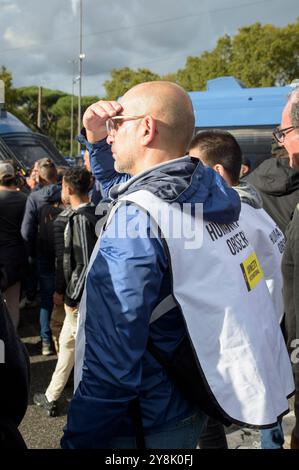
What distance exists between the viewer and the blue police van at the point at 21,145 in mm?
9263

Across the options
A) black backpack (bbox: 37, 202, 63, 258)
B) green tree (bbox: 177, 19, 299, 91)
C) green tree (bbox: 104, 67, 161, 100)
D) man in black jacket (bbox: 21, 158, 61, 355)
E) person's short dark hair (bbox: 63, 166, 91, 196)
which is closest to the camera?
person's short dark hair (bbox: 63, 166, 91, 196)

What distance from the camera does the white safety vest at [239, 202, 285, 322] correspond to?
2.21 metres

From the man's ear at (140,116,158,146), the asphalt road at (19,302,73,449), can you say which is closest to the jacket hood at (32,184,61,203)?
the asphalt road at (19,302,73,449)

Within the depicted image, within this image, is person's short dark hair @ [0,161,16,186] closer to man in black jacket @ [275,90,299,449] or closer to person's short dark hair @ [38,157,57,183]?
person's short dark hair @ [38,157,57,183]

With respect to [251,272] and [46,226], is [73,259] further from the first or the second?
[251,272]

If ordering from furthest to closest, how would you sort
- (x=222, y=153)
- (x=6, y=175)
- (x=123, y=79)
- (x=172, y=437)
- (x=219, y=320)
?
(x=123, y=79), (x=6, y=175), (x=222, y=153), (x=172, y=437), (x=219, y=320)

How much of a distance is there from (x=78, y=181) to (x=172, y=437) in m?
2.41

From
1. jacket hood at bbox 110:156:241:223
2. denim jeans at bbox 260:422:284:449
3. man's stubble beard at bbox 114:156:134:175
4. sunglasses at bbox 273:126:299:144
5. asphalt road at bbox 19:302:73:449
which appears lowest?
asphalt road at bbox 19:302:73:449

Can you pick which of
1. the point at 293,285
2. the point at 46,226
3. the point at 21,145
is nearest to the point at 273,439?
the point at 293,285

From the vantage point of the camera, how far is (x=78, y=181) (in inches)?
144

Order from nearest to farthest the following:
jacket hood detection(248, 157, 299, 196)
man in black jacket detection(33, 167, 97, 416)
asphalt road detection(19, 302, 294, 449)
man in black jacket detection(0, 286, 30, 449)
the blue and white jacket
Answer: man in black jacket detection(0, 286, 30, 449) < the blue and white jacket < jacket hood detection(248, 157, 299, 196) < asphalt road detection(19, 302, 294, 449) < man in black jacket detection(33, 167, 97, 416)
